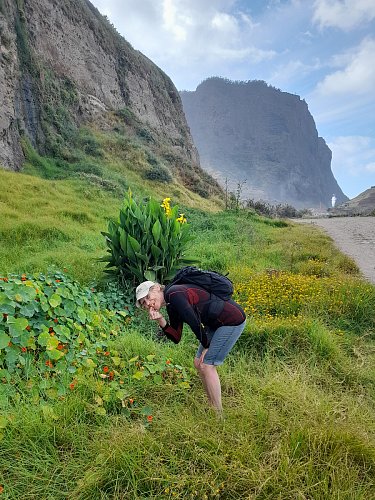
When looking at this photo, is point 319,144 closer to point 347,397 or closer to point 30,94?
point 30,94

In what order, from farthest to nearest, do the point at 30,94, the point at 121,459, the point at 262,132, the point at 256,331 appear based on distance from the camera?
the point at 262,132 → the point at 30,94 → the point at 256,331 → the point at 121,459

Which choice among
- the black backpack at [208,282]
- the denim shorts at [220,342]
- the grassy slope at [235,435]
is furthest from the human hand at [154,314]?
the grassy slope at [235,435]

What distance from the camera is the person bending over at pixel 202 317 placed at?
2.53m

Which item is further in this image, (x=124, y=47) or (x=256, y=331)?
(x=124, y=47)

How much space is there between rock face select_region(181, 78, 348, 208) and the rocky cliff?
86.1 m

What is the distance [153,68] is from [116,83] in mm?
10475

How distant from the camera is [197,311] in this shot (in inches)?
102

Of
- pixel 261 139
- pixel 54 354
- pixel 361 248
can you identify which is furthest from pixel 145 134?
pixel 261 139

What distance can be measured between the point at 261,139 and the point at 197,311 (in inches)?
5737

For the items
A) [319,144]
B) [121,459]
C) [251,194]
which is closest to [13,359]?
[121,459]

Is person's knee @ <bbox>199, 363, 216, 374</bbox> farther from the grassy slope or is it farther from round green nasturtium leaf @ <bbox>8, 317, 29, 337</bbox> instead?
round green nasturtium leaf @ <bbox>8, 317, 29, 337</bbox>

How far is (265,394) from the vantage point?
120 inches

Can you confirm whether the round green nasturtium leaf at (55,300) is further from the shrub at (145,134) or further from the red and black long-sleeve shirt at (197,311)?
the shrub at (145,134)

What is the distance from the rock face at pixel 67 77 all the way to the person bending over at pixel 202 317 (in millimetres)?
14168
